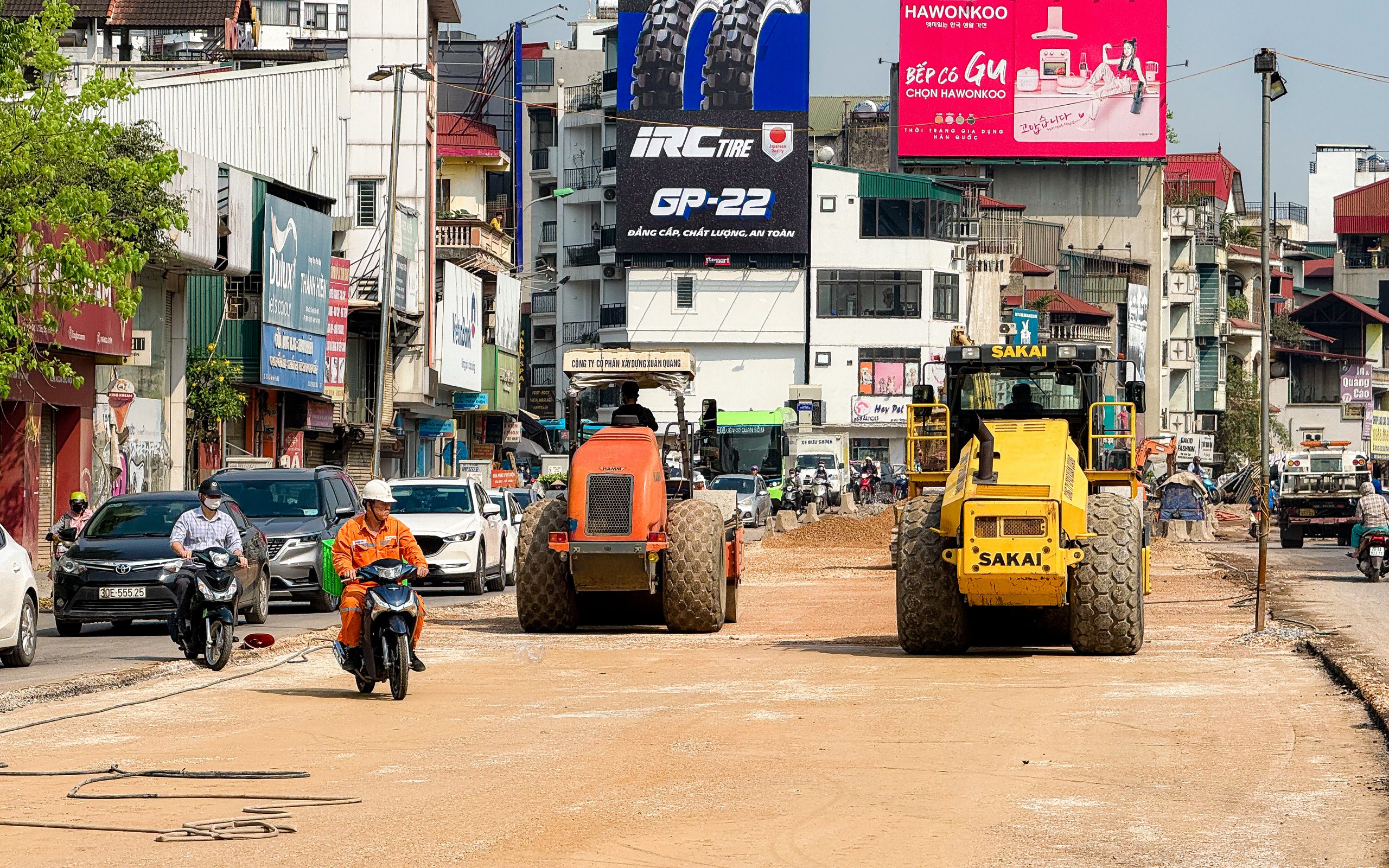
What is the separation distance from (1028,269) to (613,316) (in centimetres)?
2129

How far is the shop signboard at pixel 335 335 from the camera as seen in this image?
48.5 meters

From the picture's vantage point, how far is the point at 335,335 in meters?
48.8

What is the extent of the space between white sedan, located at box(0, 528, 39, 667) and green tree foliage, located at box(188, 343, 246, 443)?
932 inches

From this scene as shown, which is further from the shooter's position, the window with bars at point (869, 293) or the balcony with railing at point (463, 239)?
the window with bars at point (869, 293)

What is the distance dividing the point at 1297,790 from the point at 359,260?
46.8 m

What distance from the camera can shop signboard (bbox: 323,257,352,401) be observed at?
48.5 m

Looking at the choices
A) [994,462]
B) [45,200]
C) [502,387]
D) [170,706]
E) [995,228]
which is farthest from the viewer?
[995,228]

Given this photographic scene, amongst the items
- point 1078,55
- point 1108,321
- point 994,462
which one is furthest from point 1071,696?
point 1108,321

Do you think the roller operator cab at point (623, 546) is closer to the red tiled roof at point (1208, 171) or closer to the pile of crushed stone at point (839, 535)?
the pile of crushed stone at point (839, 535)

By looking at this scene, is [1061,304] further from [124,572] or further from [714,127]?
[124,572]

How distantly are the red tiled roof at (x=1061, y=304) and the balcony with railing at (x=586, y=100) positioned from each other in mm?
22089

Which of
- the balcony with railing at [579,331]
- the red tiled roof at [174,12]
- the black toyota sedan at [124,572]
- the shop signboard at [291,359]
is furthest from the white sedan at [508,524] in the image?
the balcony with railing at [579,331]

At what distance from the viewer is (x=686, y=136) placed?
83.4 m

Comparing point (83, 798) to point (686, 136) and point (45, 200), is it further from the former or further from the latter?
point (686, 136)
